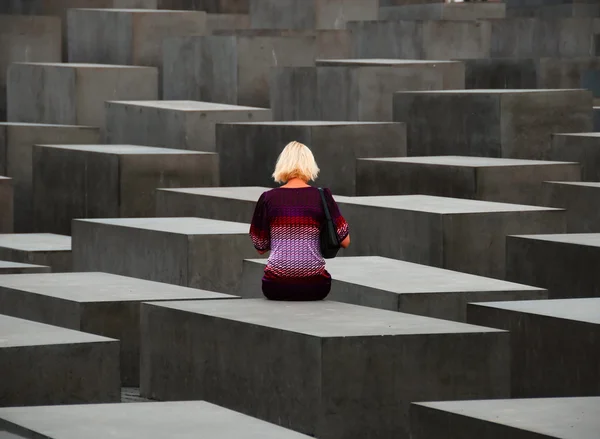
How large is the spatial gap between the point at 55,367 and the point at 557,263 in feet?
14.5

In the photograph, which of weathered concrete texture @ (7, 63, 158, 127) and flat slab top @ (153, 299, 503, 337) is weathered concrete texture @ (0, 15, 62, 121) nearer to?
weathered concrete texture @ (7, 63, 158, 127)

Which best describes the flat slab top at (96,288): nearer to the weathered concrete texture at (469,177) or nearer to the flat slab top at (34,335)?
the flat slab top at (34,335)

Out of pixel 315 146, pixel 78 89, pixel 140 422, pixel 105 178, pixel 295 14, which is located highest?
pixel 295 14

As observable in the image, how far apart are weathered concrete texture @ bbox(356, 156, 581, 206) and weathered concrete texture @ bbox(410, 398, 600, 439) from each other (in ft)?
25.9

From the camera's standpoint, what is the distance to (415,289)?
389 inches

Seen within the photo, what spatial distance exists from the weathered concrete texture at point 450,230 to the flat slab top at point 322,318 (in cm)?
330

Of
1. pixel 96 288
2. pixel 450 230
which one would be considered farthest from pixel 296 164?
pixel 450 230

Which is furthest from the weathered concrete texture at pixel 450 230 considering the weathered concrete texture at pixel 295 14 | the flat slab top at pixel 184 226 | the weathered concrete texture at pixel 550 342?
the weathered concrete texture at pixel 295 14

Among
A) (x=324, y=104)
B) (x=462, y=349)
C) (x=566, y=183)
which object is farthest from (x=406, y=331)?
(x=324, y=104)

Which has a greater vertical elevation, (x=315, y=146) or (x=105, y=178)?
(x=315, y=146)

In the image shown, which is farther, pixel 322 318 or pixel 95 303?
pixel 95 303

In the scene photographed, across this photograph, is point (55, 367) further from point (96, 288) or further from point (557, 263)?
point (557, 263)

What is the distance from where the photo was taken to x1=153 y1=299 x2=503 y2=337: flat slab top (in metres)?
8.17

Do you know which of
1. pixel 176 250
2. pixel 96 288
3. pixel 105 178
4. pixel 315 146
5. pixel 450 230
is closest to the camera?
pixel 96 288
